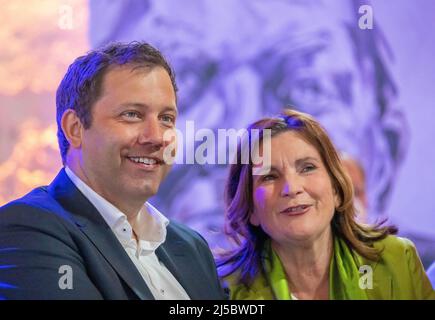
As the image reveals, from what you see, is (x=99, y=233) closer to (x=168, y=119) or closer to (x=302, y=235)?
(x=168, y=119)

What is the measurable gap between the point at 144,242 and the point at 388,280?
35.6 inches

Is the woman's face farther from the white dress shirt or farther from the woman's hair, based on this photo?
the white dress shirt

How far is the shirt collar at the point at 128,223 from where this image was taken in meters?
2.15

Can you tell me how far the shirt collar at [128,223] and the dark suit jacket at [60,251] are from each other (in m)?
0.03

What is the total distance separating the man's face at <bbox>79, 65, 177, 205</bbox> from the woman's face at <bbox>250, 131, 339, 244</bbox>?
411 millimetres

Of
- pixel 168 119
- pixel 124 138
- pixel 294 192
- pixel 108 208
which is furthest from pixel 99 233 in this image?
pixel 294 192

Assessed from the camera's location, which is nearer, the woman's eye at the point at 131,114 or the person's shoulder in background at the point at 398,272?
the woman's eye at the point at 131,114

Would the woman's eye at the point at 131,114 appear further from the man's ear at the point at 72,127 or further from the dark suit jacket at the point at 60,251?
the dark suit jacket at the point at 60,251

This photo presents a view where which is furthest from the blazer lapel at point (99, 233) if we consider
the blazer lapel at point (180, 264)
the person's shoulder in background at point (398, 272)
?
the person's shoulder in background at point (398, 272)

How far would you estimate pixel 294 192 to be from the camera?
2.25 metres

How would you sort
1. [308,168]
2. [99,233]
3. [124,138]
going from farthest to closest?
1. [308,168]
2. [124,138]
3. [99,233]

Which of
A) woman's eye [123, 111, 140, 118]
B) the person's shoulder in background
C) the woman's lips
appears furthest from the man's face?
the person's shoulder in background

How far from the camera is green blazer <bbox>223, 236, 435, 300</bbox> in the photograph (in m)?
2.32

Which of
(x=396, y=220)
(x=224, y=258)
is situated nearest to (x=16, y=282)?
(x=224, y=258)
